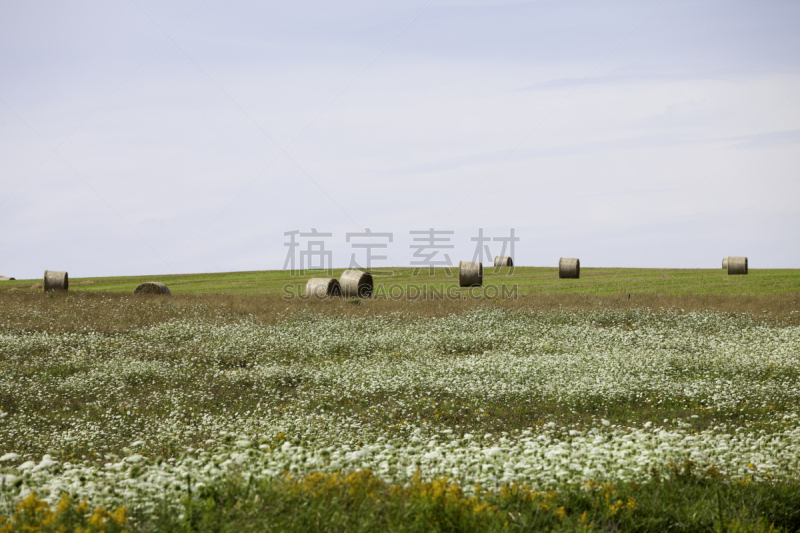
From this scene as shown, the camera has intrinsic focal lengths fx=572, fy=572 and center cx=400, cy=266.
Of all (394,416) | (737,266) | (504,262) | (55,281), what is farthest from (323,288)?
(737,266)

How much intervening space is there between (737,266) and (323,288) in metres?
38.9

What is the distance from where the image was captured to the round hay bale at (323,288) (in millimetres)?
35334

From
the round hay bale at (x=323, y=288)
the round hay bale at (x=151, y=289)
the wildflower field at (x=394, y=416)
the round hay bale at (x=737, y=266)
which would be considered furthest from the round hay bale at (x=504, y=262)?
the round hay bale at (x=151, y=289)

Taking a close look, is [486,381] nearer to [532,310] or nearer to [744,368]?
[744,368]

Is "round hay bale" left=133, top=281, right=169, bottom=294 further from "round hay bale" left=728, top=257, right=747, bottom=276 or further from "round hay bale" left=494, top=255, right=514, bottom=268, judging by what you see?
"round hay bale" left=728, top=257, right=747, bottom=276

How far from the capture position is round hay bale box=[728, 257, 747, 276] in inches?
2040

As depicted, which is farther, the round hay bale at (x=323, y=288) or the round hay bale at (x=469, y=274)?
the round hay bale at (x=469, y=274)

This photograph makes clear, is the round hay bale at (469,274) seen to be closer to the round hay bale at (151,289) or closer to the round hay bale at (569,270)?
the round hay bale at (569,270)

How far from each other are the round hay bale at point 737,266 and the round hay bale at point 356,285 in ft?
116

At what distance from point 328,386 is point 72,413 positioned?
6585 millimetres

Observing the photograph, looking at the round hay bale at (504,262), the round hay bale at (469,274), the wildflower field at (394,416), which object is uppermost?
the round hay bale at (504,262)

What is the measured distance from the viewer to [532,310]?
30.0 m

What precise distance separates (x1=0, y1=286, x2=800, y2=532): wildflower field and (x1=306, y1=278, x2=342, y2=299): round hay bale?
294 centimetres

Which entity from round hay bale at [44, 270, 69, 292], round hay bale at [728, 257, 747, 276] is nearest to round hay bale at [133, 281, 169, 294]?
round hay bale at [44, 270, 69, 292]
